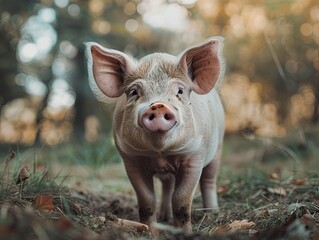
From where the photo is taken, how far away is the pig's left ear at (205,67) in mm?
3889

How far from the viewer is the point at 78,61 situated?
40.8 ft

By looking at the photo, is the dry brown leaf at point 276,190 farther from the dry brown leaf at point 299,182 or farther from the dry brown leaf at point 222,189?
the dry brown leaf at point 222,189

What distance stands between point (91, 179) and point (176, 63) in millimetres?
3100

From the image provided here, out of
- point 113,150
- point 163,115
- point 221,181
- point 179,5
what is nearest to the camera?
point 163,115

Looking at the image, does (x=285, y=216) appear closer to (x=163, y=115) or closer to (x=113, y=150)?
(x=163, y=115)

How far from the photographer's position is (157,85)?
139 inches

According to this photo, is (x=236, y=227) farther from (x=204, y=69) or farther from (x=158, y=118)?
(x=204, y=69)

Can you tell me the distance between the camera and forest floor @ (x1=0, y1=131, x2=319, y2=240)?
2.34 metres

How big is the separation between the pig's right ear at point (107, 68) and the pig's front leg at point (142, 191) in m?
0.62

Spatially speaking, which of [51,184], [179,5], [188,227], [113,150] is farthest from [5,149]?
[188,227]

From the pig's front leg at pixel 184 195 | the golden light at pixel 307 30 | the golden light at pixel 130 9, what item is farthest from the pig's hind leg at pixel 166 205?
the golden light at pixel 307 30

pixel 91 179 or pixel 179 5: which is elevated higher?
pixel 179 5

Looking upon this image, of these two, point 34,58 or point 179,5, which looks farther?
point 34,58

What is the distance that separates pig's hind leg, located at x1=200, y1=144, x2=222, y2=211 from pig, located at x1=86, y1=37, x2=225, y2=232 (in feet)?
2.28
